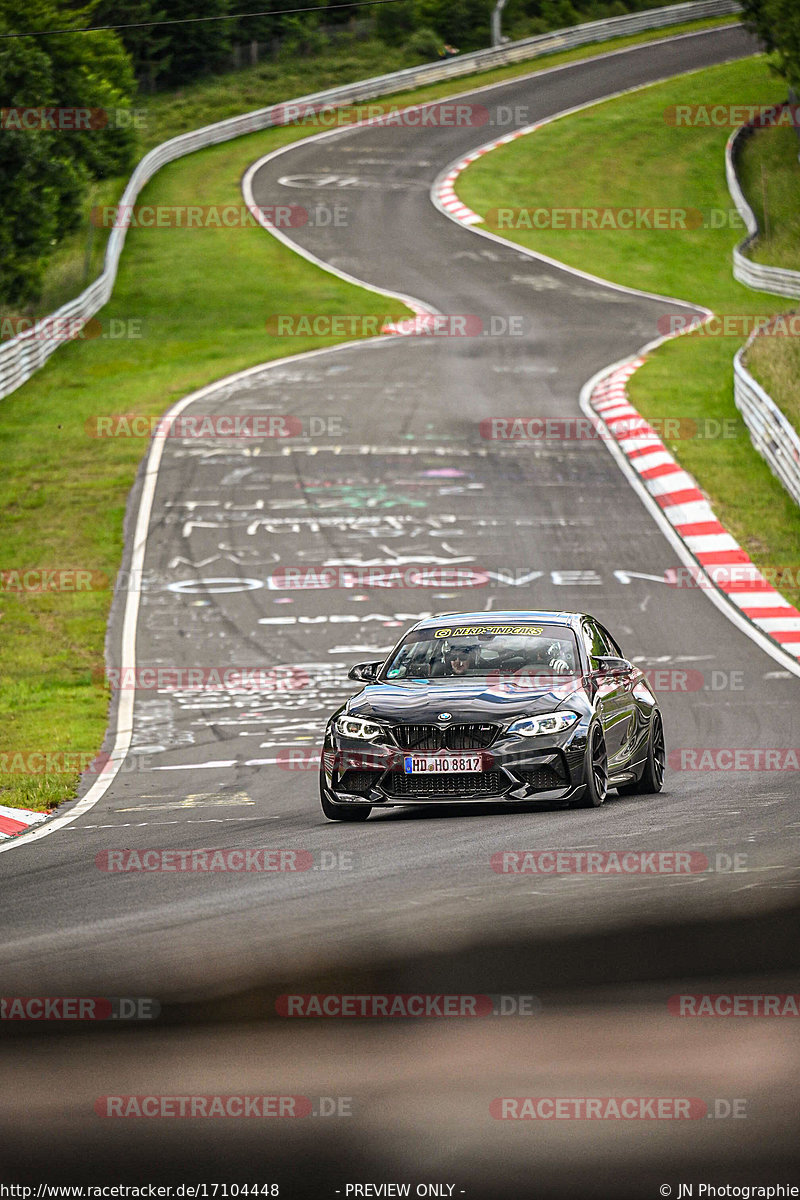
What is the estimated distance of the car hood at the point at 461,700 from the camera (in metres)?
10.4

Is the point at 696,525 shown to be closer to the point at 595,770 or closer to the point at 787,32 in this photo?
the point at 595,770

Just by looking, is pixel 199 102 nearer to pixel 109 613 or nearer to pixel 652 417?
pixel 652 417

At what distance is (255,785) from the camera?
12844mm

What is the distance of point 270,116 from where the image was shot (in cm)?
6556

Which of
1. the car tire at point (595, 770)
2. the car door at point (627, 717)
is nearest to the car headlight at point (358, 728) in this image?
the car tire at point (595, 770)

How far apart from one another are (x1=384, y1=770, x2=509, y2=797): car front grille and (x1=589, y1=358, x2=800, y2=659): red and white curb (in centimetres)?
813

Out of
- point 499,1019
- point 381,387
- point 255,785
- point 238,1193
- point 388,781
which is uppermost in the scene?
point 238,1193

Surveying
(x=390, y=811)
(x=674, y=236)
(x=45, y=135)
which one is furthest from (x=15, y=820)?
(x=674, y=236)

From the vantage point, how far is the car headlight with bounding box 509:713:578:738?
10297 millimetres

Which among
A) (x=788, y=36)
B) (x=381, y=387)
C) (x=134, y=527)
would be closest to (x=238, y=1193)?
(x=134, y=527)

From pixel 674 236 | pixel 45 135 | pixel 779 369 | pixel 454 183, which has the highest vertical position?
pixel 45 135

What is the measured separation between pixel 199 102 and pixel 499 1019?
69290 millimetres

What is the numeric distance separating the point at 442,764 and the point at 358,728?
2.32ft

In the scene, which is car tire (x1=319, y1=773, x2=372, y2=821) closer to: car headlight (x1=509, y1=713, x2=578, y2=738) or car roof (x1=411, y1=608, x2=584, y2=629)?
car headlight (x1=509, y1=713, x2=578, y2=738)
